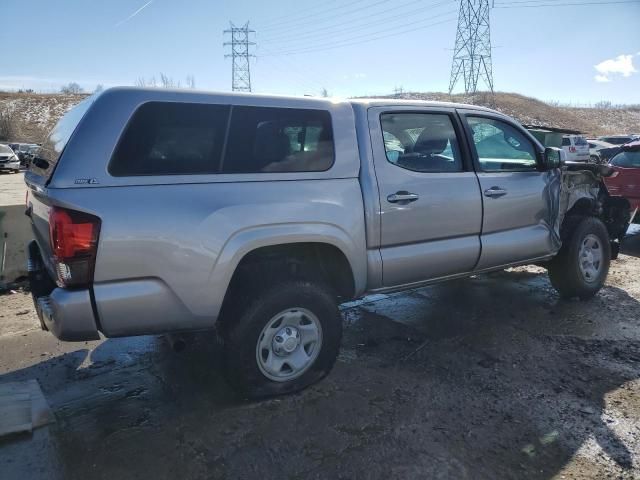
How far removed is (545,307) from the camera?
514 cm

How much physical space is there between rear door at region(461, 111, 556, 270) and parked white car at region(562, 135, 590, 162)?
1490 centimetres

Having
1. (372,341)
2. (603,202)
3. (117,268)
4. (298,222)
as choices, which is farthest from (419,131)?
(603,202)

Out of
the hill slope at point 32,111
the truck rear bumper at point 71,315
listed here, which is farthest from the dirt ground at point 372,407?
the hill slope at point 32,111

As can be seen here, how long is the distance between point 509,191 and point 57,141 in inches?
139

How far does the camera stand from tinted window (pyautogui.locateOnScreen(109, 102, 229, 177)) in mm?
2727

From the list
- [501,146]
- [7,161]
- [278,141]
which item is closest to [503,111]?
[7,161]

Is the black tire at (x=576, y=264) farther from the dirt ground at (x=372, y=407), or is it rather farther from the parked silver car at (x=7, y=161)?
the parked silver car at (x=7, y=161)

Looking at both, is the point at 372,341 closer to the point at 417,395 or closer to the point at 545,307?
the point at 417,395

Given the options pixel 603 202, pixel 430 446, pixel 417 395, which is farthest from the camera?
pixel 603 202

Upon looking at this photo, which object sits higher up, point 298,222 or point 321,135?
point 321,135

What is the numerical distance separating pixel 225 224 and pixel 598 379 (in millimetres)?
2896

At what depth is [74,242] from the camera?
2584 mm

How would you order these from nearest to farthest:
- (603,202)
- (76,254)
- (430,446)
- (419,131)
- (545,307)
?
1. (76,254)
2. (430,446)
3. (419,131)
4. (545,307)
5. (603,202)

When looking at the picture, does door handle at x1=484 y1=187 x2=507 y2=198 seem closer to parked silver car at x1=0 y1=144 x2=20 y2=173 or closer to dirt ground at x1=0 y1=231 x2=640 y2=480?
dirt ground at x1=0 y1=231 x2=640 y2=480
